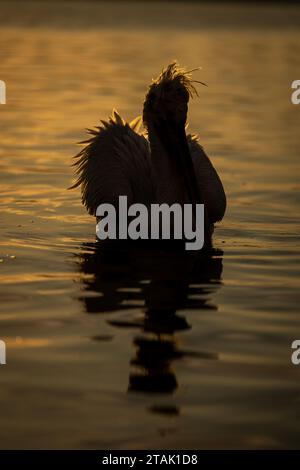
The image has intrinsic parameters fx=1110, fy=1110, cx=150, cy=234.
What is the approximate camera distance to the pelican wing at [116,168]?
8609 mm

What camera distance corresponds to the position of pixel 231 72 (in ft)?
73.9

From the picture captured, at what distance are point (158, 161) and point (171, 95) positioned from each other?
0.55 metres

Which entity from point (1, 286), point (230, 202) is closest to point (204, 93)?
point (230, 202)

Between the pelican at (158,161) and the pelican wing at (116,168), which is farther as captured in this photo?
the pelican wing at (116,168)

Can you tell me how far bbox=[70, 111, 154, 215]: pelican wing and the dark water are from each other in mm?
348

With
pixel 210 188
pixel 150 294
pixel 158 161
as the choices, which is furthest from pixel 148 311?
pixel 210 188

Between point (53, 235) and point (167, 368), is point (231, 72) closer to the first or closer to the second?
point (53, 235)

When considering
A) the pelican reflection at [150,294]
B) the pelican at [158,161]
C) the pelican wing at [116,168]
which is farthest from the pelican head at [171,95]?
the pelican reflection at [150,294]

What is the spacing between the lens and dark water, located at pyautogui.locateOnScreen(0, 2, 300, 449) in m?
4.80

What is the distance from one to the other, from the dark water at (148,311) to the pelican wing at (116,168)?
348mm

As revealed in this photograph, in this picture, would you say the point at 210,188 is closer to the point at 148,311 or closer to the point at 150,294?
the point at 150,294

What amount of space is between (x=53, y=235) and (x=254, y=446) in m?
4.28

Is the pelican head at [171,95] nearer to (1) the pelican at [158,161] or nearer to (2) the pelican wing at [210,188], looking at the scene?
(1) the pelican at [158,161]

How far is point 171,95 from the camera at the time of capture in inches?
323
